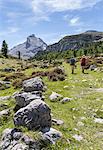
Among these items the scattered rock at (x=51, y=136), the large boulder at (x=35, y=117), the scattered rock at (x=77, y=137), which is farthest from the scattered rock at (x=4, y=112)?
the scattered rock at (x=77, y=137)

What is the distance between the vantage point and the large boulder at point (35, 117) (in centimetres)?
1459

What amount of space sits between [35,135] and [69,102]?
795 cm

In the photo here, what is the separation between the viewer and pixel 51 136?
14078mm

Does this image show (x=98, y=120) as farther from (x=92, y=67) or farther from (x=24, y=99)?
(x=92, y=67)

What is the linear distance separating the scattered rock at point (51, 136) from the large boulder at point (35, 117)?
1.69 feet

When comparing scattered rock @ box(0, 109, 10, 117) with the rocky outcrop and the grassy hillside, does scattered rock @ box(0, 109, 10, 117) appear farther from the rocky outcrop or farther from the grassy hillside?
the rocky outcrop

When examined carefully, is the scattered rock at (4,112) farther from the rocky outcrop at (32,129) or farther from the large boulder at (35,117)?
the large boulder at (35,117)

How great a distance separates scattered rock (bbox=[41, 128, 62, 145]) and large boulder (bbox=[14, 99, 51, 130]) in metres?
0.51

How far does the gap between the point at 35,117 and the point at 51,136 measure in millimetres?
1240

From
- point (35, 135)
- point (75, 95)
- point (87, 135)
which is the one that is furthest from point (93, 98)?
point (35, 135)

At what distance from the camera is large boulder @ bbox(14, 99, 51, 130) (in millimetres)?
14585

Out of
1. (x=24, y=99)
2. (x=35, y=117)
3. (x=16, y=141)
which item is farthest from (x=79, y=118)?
(x=16, y=141)

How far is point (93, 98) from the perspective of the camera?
22.7 meters

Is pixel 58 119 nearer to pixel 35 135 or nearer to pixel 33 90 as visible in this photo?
pixel 35 135
